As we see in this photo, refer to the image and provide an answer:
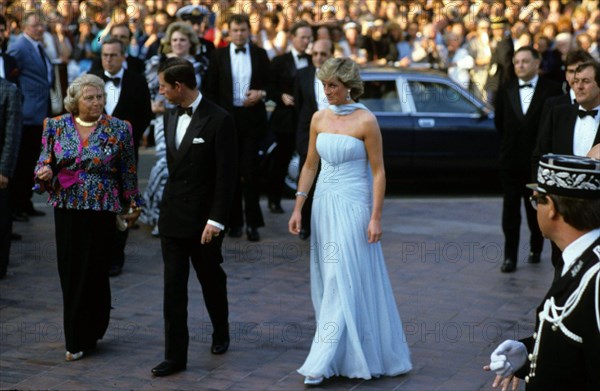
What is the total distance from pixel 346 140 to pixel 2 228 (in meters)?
3.83

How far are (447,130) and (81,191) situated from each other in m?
7.49

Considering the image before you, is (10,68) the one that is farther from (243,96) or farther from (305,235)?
(305,235)

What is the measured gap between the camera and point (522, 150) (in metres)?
9.58

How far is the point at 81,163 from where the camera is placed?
7230 millimetres

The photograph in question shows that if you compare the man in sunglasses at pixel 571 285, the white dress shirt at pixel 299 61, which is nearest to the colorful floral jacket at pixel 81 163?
the man in sunglasses at pixel 571 285

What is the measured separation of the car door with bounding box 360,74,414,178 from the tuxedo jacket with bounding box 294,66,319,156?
9.83 feet

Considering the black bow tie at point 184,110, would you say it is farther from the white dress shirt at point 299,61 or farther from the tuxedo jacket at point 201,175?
the white dress shirt at point 299,61

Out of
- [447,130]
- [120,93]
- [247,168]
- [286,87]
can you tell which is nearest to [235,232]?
[247,168]

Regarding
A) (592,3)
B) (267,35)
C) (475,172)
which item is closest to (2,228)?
(475,172)

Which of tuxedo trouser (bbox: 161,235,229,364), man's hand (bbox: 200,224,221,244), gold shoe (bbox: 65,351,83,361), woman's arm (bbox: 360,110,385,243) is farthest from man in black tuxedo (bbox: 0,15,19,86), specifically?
woman's arm (bbox: 360,110,385,243)

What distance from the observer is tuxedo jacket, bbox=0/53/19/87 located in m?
10.7

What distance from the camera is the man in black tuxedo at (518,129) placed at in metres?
9.52

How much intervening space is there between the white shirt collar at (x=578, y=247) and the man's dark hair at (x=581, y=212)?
0.08ft

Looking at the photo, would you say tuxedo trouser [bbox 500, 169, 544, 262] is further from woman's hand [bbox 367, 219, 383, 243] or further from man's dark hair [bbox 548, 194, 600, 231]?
man's dark hair [bbox 548, 194, 600, 231]
